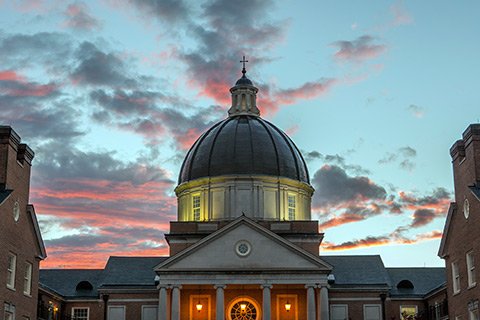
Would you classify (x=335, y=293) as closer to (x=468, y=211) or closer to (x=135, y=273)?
(x=135, y=273)

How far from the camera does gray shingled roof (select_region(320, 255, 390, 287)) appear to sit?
6359 cm

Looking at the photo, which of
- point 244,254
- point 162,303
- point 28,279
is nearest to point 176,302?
point 162,303

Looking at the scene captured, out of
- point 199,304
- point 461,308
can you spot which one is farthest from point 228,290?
point 461,308

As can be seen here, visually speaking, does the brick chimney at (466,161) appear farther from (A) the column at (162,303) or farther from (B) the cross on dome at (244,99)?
(B) the cross on dome at (244,99)

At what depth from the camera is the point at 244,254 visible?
194 feet

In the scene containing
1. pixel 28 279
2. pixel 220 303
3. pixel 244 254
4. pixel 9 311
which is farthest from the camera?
pixel 244 254

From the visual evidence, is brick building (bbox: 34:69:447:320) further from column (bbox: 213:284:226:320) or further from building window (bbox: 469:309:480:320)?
building window (bbox: 469:309:480:320)

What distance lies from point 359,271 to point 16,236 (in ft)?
110

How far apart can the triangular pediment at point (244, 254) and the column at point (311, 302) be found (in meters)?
1.33

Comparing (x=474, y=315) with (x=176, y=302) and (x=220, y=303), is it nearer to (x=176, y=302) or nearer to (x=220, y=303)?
(x=220, y=303)

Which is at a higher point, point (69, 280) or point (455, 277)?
point (69, 280)

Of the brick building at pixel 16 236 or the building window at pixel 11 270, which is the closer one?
the brick building at pixel 16 236

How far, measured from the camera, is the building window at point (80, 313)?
2511 inches

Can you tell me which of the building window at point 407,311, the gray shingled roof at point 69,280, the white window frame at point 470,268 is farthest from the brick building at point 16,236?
the building window at point 407,311
